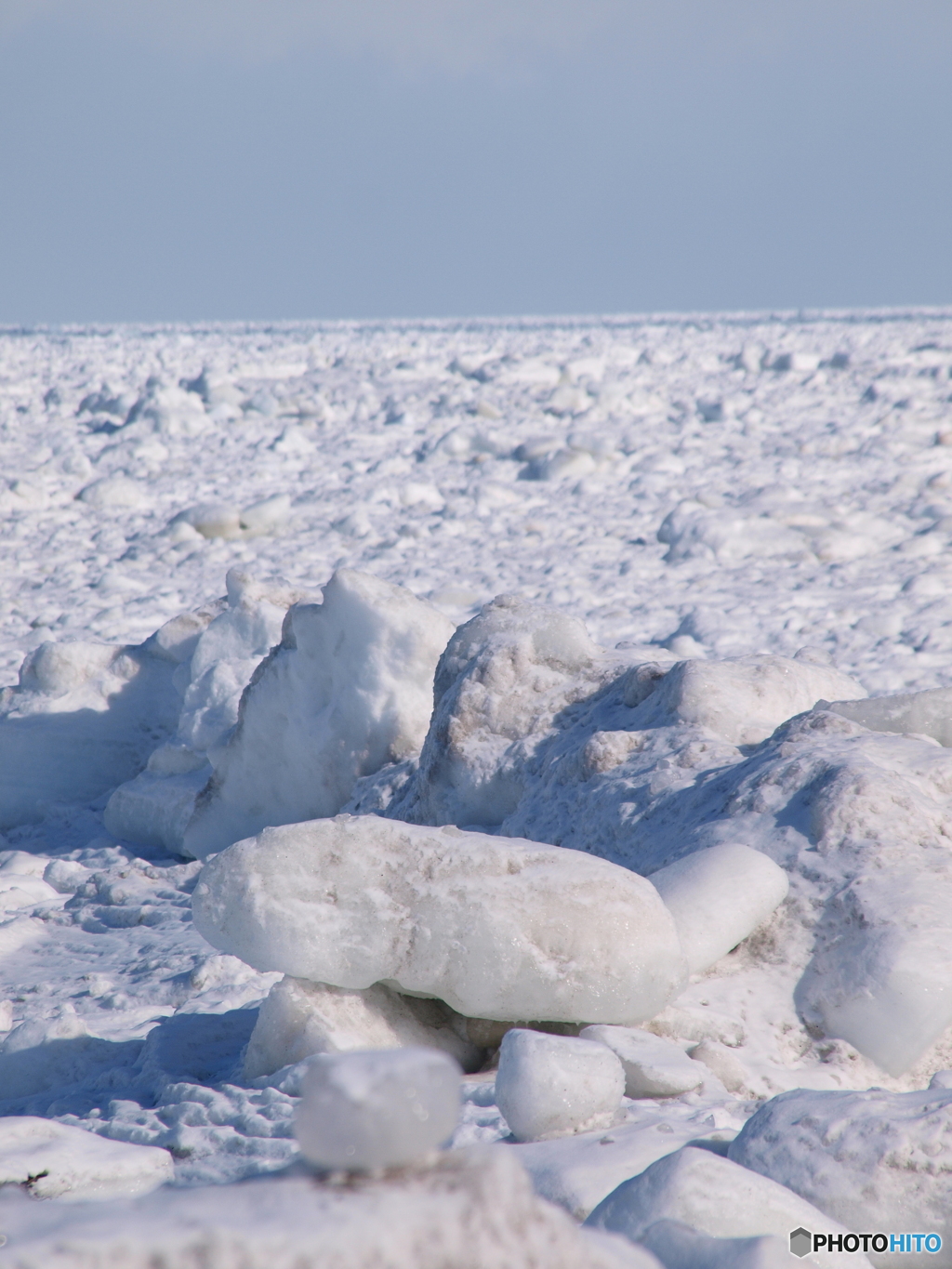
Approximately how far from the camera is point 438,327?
24359 millimetres

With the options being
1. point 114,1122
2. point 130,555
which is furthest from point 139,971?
point 130,555

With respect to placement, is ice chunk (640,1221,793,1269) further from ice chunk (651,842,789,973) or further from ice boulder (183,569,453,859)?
ice boulder (183,569,453,859)

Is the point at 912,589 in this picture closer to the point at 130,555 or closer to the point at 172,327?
the point at 130,555

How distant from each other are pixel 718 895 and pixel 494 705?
38.5 inches

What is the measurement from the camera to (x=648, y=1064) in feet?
4.63

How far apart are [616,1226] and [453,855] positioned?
584 mm

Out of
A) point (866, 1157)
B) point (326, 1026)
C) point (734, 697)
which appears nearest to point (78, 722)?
point (734, 697)

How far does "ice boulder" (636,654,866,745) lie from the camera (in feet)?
7.68

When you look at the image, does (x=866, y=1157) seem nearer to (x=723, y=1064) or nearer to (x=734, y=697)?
(x=723, y=1064)

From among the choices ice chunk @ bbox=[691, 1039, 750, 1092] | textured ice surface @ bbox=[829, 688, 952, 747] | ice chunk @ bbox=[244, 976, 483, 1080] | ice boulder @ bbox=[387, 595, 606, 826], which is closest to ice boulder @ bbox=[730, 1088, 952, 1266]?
ice chunk @ bbox=[691, 1039, 750, 1092]

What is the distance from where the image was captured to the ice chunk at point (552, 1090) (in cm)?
125

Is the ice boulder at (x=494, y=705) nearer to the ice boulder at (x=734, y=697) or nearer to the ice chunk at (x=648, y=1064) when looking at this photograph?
the ice boulder at (x=734, y=697)

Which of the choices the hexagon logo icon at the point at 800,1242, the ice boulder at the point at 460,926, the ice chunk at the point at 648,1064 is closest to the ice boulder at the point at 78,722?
the ice boulder at the point at 460,926
